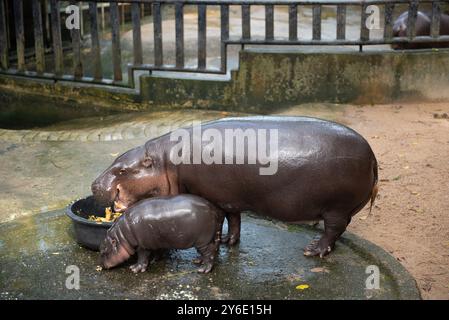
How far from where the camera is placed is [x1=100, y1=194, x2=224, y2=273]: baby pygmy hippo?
4.39 metres

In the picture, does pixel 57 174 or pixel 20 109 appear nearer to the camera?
pixel 57 174

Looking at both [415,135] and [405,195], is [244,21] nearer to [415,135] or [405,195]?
[415,135]

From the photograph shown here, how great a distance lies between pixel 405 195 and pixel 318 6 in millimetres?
3813

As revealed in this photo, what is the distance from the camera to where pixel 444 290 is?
4.45 meters

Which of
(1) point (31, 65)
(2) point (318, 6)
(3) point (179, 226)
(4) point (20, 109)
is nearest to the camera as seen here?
(3) point (179, 226)

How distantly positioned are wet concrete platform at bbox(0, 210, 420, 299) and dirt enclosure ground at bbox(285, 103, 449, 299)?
33 centimetres

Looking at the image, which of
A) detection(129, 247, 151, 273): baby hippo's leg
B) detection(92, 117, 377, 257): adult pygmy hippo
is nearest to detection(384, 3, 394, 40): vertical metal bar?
detection(92, 117, 377, 257): adult pygmy hippo

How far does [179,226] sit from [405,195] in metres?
2.57

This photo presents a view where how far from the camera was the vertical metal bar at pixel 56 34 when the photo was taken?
9.92 meters

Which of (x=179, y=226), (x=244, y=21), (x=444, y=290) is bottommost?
(x=444, y=290)

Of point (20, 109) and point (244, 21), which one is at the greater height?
point (244, 21)

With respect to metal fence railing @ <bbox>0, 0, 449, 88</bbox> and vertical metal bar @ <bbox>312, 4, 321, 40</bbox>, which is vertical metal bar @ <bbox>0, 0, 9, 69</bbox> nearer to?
metal fence railing @ <bbox>0, 0, 449, 88</bbox>
